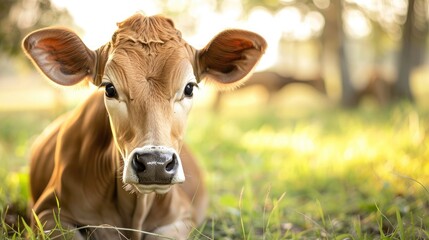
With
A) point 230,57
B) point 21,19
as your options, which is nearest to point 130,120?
point 230,57

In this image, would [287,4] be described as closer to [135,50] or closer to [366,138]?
[366,138]

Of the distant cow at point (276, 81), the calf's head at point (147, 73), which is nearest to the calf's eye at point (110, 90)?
the calf's head at point (147, 73)

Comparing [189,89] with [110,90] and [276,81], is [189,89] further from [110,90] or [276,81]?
[276,81]

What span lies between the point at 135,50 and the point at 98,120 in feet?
2.28

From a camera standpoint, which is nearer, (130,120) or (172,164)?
(172,164)

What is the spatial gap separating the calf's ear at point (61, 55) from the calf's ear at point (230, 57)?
0.69 meters

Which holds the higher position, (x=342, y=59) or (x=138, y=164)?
(x=138, y=164)

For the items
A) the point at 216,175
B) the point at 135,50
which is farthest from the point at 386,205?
the point at 135,50

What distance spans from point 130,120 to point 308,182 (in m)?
3.07

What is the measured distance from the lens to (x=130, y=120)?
2635 mm

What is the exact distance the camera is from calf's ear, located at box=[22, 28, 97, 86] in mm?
2865

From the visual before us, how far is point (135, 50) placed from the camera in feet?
8.99

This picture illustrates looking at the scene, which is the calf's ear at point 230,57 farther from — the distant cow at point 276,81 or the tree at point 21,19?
the distant cow at point 276,81

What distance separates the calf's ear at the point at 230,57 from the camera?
3076mm
